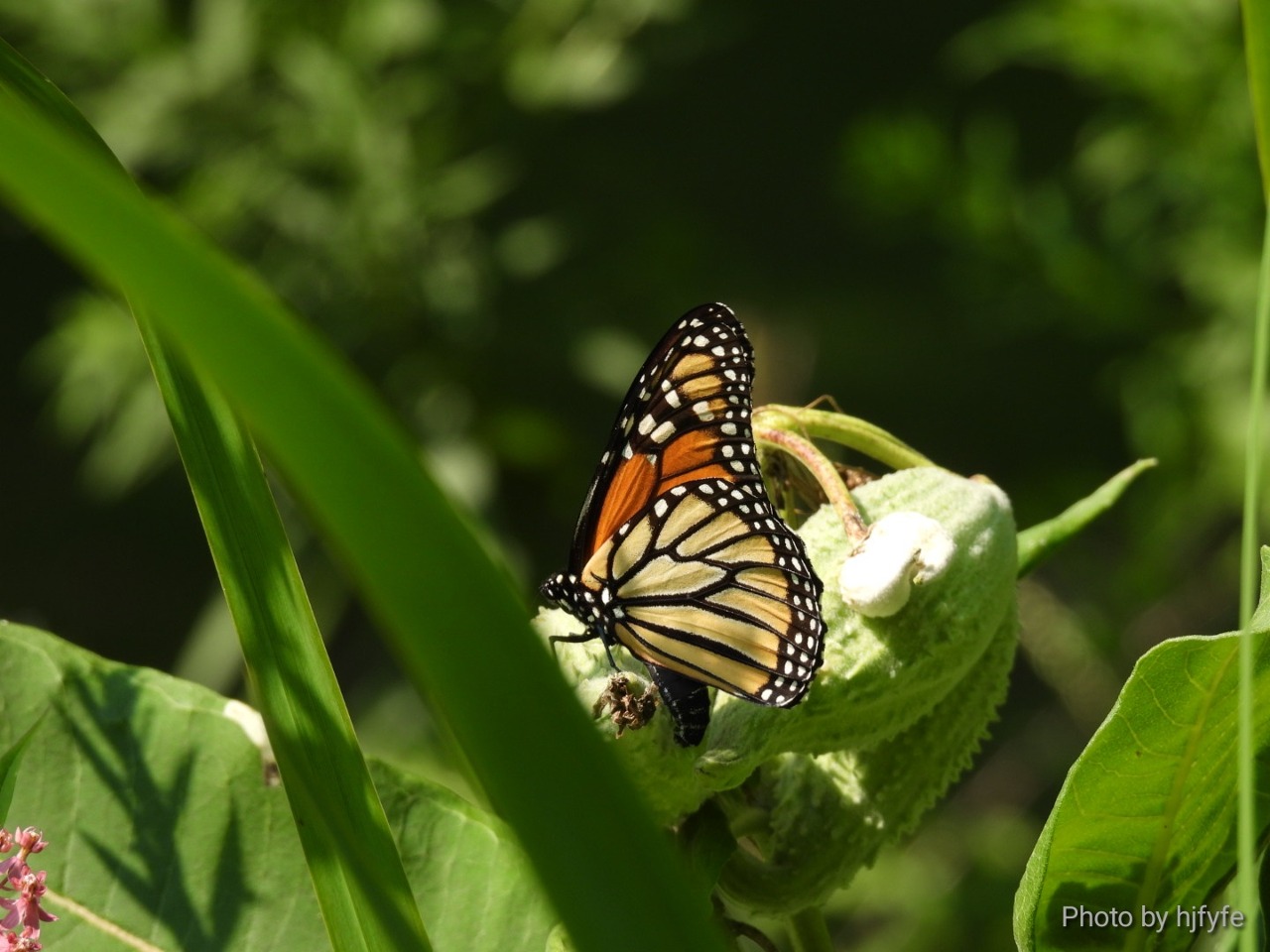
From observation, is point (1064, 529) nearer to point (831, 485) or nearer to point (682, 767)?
point (831, 485)

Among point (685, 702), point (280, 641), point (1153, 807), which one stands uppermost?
point (280, 641)

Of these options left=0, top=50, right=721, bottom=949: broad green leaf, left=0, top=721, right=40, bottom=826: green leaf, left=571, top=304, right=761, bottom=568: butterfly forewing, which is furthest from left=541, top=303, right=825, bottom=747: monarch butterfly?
left=0, top=50, right=721, bottom=949: broad green leaf

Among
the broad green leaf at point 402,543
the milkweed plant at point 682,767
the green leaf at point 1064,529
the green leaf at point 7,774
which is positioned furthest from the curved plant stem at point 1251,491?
the green leaf at point 7,774

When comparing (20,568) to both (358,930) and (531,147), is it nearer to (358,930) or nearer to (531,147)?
(531,147)

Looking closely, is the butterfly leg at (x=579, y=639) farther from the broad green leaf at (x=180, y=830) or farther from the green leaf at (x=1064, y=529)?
the green leaf at (x=1064, y=529)

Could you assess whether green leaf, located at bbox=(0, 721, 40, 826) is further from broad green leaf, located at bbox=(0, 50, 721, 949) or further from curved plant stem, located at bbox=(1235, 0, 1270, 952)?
curved plant stem, located at bbox=(1235, 0, 1270, 952)

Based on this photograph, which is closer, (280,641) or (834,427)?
(280,641)

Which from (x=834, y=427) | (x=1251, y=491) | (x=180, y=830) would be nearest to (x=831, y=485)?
(x=834, y=427)

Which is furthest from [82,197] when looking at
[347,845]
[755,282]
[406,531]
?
[755,282]
